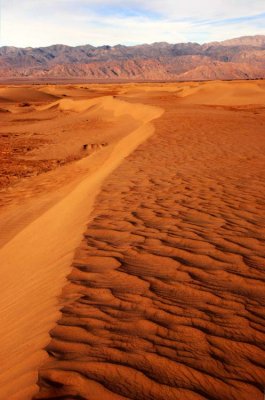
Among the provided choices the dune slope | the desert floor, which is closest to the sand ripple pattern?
the desert floor

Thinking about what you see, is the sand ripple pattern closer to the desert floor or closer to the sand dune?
the desert floor

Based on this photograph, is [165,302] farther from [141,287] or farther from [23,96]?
[23,96]

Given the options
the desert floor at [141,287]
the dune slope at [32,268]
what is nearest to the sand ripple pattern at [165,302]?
the desert floor at [141,287]

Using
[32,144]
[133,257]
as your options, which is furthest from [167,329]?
[32,144]

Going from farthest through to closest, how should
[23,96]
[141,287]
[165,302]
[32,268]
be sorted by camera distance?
[23,96], [32,268], [141,287], [165,302]

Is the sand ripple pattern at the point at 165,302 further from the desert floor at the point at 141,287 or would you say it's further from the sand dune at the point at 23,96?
the sand dune at the point at 23,96

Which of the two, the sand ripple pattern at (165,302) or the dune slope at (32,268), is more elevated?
the sand ripple pattern at (165,302)

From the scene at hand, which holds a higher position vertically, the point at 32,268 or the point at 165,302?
the point at 165,302

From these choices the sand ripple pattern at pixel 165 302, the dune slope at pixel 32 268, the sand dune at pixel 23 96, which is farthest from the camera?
the sand dune at pixel 23 96

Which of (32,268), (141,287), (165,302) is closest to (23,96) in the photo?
(32,268)
